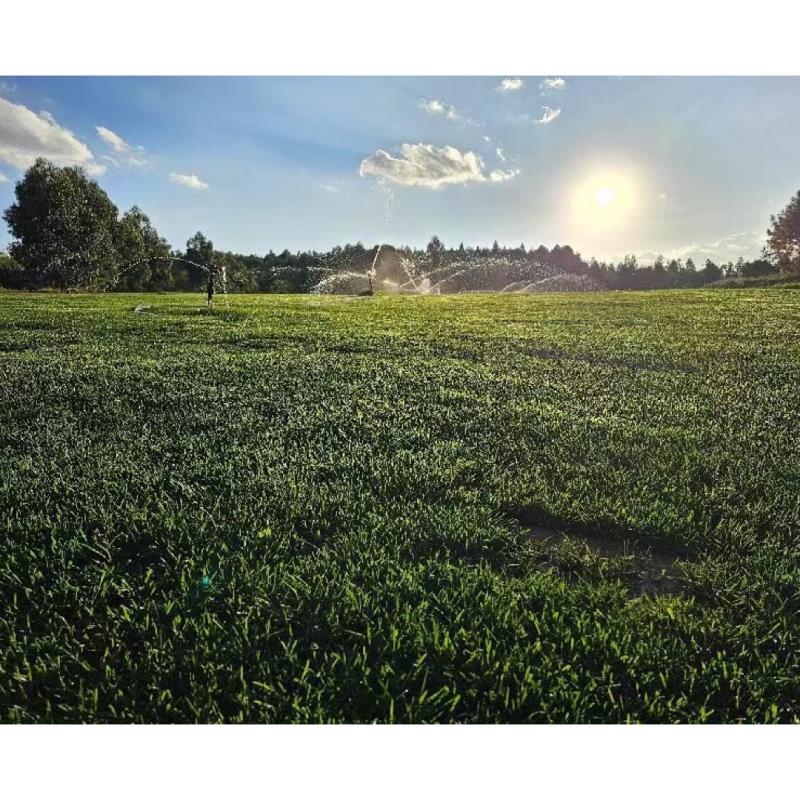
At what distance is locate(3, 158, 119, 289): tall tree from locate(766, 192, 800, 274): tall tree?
7.35 metres

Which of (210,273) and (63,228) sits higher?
(63,228)

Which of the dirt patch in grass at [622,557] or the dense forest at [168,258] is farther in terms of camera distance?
the dense forest at [168,258]

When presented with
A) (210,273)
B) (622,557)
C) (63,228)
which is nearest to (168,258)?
(210,273)

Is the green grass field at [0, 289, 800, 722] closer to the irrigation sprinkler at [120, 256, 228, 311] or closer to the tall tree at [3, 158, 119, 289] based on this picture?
the tall tree at [3, 158, 119, 289]

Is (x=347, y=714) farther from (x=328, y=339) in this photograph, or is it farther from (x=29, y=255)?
(x=29, y=255)

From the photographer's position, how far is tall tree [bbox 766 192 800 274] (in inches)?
241

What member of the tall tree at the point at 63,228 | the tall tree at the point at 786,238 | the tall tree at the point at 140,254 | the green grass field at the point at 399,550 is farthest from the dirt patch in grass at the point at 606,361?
the tall tree at the point at 63,228

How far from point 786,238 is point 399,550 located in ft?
27.5

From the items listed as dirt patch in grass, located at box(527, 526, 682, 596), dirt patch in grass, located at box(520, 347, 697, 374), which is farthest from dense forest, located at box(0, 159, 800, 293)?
dirt patch in grass, located at box(527, 526, 682, 596)

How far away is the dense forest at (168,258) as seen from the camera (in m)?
6.23

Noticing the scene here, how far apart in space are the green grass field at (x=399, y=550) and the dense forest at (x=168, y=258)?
2.40m

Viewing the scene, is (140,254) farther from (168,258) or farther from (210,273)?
(210,273)

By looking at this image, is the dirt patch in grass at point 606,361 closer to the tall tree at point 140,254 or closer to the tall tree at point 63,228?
the tall tree at point 140,254

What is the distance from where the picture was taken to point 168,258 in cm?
755
